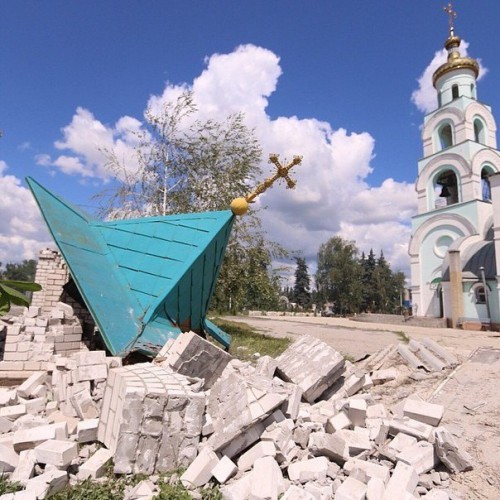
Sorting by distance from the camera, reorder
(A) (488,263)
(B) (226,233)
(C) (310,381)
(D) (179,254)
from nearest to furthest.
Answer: (C) (310,381) < (D) (179,254) < (B) (226,233) < (A) (488,263)

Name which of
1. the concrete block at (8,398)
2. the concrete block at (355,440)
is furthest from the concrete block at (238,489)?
the concrete block at (8,398)

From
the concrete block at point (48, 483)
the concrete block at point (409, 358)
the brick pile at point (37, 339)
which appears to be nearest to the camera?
the concrete block at point (48, 483)

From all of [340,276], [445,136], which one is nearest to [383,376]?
[445,136]

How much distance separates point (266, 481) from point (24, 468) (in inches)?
76.4

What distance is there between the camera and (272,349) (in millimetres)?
9266

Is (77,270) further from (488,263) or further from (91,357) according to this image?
(488,263)

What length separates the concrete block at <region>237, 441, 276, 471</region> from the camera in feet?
11.1

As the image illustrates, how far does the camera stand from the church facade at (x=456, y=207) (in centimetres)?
2092

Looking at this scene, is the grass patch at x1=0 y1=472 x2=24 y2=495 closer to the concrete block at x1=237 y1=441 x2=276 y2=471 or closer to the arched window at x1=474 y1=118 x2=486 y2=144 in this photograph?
the concrete block at x1=237 y1=441 x2=276 y2=471

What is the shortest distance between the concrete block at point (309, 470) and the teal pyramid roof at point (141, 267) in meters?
2.65

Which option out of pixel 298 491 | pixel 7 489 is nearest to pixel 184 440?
pixel 298 491

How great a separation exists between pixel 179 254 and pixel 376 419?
400 centimetres

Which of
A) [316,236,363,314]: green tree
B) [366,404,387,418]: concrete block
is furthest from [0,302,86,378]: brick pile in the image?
[316,236,363,314]: green tree

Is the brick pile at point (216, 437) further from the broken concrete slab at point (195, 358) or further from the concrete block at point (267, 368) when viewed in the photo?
the concrete block at point (267, 368)
